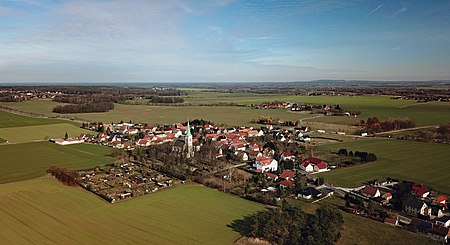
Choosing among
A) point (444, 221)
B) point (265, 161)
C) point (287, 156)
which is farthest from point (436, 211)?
point (287, 156)

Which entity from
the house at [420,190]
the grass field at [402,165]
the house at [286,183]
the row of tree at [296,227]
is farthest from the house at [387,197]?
the row of tree at [296,227]

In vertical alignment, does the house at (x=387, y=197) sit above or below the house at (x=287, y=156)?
below

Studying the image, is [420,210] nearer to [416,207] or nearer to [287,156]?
[416,207]

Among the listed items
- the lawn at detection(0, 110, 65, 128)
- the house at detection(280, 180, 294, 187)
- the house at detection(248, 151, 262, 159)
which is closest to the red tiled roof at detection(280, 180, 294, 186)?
the house at detection(280, 180, 294, 187)

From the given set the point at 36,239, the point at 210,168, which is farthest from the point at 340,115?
the point at 36,239

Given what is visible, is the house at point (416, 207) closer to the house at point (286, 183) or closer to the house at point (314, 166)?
the house at point (286, 183)

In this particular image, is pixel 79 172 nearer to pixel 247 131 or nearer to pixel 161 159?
pixel 161 159

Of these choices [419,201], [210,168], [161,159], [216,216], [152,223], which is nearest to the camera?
[152,223]
